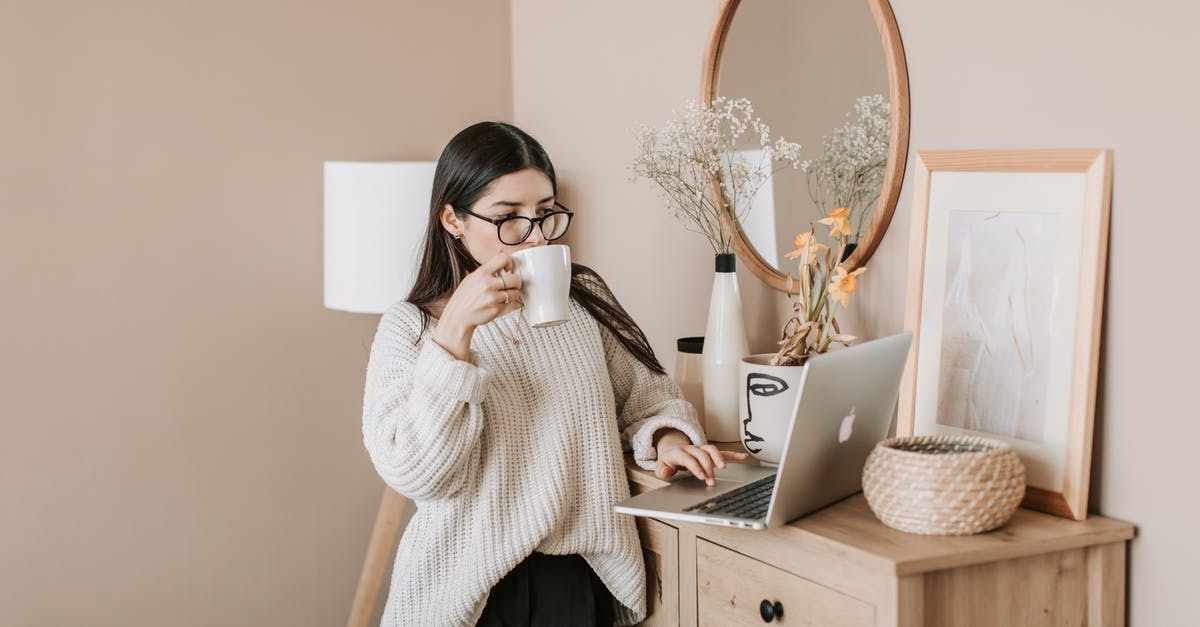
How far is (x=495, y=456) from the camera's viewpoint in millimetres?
1602

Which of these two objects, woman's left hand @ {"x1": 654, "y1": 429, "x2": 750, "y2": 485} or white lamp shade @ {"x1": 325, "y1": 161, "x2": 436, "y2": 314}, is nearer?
woman's left hand @ {"x1": 654, "y1": 429, "x2": 750, "y2": 485}

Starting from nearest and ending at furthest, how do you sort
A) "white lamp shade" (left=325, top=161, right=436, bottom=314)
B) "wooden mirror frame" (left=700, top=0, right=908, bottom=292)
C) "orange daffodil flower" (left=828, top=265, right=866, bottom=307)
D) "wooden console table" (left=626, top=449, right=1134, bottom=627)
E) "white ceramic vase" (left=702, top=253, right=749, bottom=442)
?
"wooden console table" (left=626, top=449, right=1134, bottom=627), "orange daffodil flower" (left=828, top=265, right=866, bottom=307), "wooden mirror frame" (left=700, top=0, right=908, bottom=292), "white ceramic vase" (left=702, top=253, right=749, bottom=442), "white lamp shade" (left=325, top=161, right=436, bottom=314)

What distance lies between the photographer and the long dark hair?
1.70 meters

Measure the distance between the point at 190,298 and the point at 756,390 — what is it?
133cm

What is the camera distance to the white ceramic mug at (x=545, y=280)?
4.93ft

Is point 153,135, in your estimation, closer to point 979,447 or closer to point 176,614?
point 176,614

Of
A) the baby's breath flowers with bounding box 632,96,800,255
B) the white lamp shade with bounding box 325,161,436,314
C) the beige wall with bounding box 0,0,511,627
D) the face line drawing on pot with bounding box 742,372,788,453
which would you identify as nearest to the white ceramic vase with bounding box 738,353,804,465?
the face line drawing on pot with bounding box 742,372,788,453

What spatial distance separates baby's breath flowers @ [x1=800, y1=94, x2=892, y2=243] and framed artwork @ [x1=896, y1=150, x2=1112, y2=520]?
0.14 metres

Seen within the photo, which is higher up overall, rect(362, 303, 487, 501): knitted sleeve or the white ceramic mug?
the white ceramic mug

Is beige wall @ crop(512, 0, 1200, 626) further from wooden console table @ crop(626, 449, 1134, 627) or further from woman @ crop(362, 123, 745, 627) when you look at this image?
woman @ crop(362, 123, 745, 627)

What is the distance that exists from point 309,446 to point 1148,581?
5.86 ft

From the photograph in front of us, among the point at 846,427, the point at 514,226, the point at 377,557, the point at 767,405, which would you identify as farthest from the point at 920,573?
the point at 377,557

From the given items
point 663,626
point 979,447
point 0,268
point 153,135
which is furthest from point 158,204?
point 979,447

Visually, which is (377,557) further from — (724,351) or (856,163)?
(856,163)
